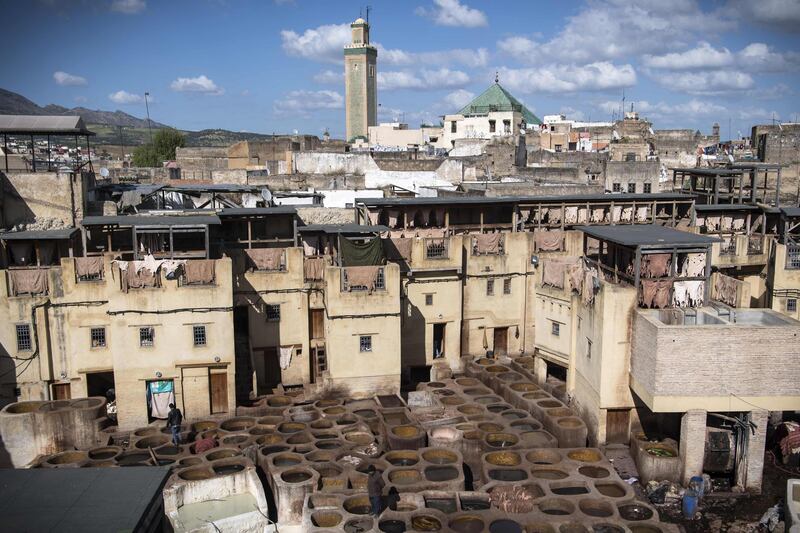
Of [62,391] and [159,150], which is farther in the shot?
[159,150]

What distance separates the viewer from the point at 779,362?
80.2 ft

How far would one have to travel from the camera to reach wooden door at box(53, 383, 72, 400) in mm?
29578

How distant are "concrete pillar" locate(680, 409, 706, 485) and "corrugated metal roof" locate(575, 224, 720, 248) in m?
6.18

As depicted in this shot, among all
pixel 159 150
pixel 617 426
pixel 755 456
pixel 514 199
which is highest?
pixel 159 150

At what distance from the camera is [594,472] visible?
25094mm

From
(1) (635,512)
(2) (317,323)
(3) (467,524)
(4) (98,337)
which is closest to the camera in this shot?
(3) (467,524)

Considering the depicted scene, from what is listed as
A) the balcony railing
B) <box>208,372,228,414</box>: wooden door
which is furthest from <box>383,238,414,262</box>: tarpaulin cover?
<box>208,372,228,414</box>: wooden door

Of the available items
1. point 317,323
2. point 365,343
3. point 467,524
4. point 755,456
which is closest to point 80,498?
point 467,524

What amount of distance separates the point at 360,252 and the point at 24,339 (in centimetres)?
1396

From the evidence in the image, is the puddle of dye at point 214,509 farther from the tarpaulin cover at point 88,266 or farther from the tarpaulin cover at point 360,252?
the tarpaulin cover at point 360,252

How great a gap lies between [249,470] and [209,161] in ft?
141

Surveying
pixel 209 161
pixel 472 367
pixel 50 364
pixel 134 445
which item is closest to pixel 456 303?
pixel 472 367

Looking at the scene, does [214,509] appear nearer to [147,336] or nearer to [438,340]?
[147,336]

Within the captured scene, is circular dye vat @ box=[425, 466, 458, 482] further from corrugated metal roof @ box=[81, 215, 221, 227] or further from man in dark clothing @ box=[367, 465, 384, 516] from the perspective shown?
corrugated metal roof @ box=[81, 215, 221, 227]
